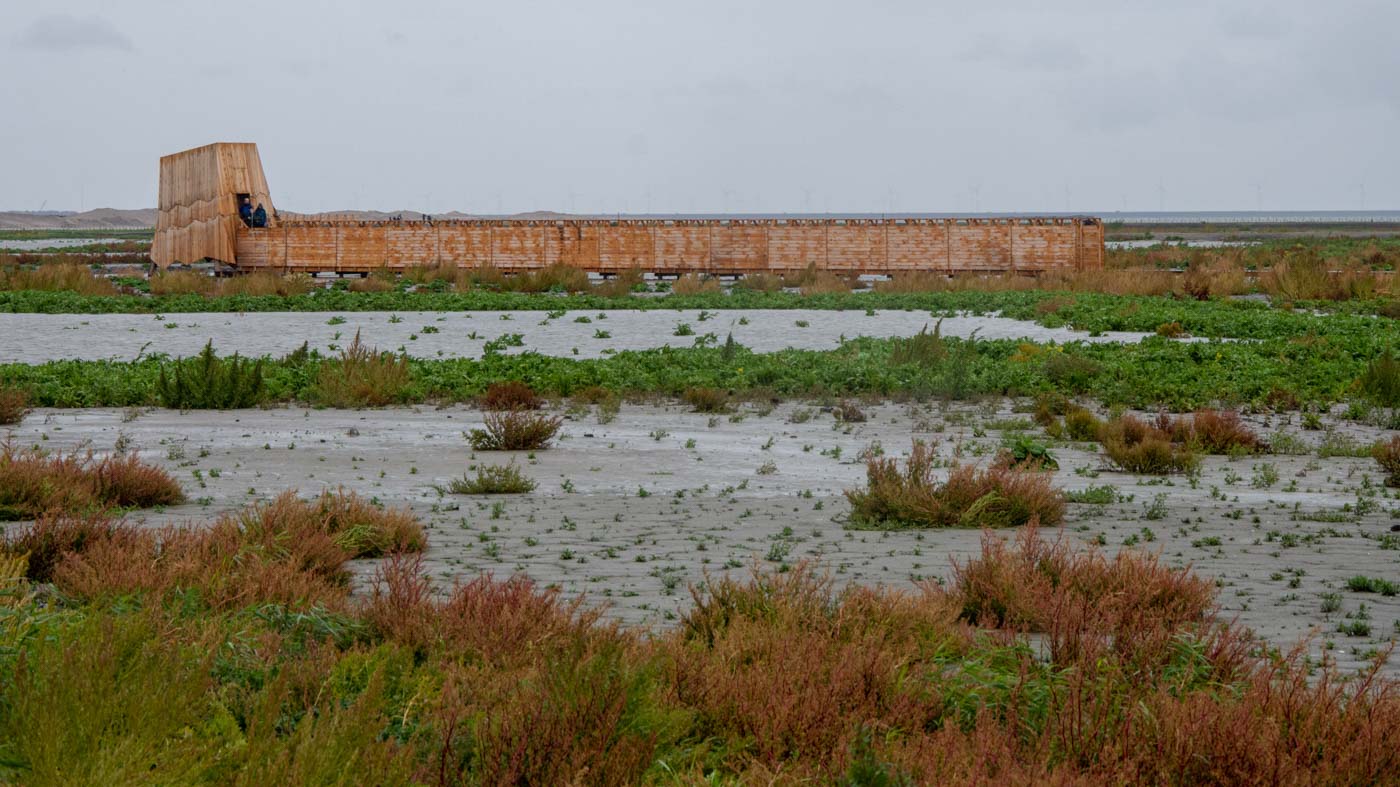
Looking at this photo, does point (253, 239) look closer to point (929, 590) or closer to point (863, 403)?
point (863, 403)

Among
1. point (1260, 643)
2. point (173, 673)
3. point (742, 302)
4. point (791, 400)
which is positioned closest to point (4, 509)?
point (173, 673)

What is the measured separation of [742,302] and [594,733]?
99.8ft

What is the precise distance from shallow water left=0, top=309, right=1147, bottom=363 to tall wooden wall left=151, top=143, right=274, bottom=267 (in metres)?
15.8

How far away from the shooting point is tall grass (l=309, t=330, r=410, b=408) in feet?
61.1

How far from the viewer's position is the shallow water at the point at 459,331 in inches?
1022

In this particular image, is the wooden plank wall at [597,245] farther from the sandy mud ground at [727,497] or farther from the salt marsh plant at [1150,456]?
the salt marsh plant at [1150,456]

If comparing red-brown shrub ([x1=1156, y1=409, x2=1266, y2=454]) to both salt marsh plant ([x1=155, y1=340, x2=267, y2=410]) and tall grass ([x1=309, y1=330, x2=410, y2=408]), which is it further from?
salt marsh plant ([x1=155, y1=340, x2=267, y2=410])

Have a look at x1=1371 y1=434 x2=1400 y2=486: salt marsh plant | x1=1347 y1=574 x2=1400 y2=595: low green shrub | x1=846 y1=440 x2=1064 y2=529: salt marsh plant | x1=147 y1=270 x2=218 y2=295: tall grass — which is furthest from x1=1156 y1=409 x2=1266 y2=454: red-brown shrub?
x1=147 y1=270 x2=218 y2=295: tall grass

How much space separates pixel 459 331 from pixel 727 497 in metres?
17.5

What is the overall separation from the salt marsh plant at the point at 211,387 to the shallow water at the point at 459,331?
573cm

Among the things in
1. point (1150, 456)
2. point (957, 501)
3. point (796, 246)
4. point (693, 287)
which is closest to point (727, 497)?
point (957, 501)

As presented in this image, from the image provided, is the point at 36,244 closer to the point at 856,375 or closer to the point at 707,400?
the point at 856,375

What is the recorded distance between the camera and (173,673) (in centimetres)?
486

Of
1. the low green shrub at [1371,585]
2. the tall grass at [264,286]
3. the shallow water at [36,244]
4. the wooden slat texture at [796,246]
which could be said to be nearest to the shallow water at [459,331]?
the tall grass at [264,286]
